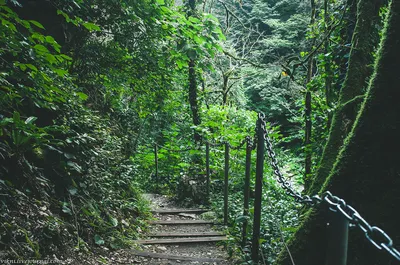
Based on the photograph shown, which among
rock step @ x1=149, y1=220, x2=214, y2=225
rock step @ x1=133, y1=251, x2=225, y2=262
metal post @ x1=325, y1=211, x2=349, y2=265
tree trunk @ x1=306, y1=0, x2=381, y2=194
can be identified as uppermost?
tree trunk @ x1=306, y1=0, x2=381, y2=194

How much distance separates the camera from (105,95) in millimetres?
7004

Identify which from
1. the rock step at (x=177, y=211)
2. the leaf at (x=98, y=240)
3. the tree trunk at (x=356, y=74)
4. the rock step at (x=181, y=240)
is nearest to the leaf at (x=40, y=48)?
the leaf at (x=98, y=240)

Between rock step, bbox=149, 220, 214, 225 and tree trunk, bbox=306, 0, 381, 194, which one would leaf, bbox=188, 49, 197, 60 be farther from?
rock step, bbox=149, 220, 214, 225

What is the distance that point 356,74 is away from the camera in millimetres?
3797

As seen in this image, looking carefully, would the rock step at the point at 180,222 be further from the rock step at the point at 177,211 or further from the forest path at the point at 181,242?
the rock step at the point at 177,211

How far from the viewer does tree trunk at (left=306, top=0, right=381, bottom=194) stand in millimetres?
3586

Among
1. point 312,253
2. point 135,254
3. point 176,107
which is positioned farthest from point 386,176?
point 176,107

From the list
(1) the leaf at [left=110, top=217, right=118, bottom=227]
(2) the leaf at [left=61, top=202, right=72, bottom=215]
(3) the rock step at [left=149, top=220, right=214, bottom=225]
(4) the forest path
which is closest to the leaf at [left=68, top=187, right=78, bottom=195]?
(2) the leaf at [left=61, top=202, right=72, bottom=215]

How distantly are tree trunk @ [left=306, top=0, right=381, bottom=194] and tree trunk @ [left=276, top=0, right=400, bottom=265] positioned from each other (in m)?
1.25

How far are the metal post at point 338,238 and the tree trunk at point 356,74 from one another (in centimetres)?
247

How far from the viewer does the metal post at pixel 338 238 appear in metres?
1.19

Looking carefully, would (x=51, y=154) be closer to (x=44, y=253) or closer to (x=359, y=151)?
(x=44, y=253)

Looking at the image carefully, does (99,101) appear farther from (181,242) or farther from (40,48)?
(40,48)

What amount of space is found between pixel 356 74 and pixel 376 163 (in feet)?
6.72
